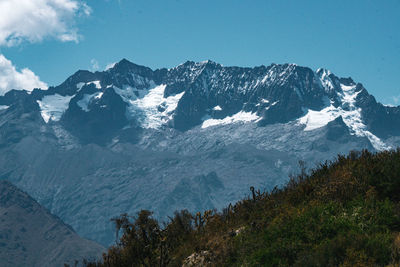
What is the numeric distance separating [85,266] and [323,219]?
8.76 m

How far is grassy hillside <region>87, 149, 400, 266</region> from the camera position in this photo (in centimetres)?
1061

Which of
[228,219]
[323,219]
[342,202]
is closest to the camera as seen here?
[323,219]

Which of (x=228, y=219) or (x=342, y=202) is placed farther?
(x=228, y=219)

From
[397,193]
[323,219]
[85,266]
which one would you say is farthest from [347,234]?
[85,266]

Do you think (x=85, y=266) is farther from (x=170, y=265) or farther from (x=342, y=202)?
(x=342, y=202)

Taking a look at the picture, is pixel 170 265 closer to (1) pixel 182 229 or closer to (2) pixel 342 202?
(1) pixel 182 229

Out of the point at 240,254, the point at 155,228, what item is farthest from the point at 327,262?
the point at 155,228

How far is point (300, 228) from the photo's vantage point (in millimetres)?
12109

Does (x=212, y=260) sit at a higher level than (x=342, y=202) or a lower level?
lower

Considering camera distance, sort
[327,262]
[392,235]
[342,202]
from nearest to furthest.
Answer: [327,262], [392,235], [342,202]

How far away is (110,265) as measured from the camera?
15.1 metres

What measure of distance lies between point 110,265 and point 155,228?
2.40 metres

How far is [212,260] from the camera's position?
12914mm

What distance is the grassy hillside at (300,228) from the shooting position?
10609 millimetres
